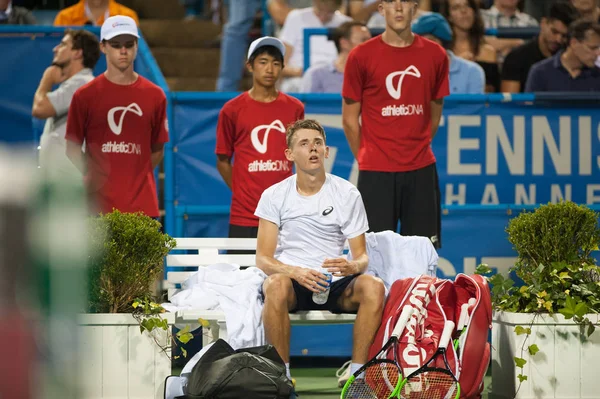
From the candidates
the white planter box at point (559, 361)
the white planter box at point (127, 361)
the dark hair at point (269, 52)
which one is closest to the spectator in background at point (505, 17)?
the dark hair at point (269, 52)

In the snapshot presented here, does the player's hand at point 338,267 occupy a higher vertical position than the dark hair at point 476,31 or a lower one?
lower

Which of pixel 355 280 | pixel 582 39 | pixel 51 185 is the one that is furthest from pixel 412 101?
pixel 51 185

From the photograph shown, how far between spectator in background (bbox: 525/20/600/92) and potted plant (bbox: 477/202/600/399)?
107 inches

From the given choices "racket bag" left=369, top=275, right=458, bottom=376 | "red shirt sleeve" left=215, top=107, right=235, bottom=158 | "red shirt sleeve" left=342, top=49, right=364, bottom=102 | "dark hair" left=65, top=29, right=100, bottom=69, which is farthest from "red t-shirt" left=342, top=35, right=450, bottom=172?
"dark hair" left=65, top=29, right=100, bottom=69

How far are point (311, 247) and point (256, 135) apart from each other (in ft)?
3.52

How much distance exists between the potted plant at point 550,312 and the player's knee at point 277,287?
108 cm

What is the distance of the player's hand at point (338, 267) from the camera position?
15.0ft

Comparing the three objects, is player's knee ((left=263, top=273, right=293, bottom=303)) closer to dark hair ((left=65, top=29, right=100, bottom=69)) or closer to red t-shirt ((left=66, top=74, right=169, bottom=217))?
red t-shirt ((left=66, top=74, right=169, bottom=217))

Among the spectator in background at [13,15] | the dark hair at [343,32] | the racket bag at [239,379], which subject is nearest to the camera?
the racket bag at [239,379]

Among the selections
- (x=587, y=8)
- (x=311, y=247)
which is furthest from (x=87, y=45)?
(x=587, y=8)

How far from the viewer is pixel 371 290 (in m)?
4.55

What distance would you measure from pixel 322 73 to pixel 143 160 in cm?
229

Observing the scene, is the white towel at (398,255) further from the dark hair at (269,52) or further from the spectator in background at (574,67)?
the spectator in background at (574,67)

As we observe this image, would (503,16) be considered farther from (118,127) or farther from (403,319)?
(403,319)
